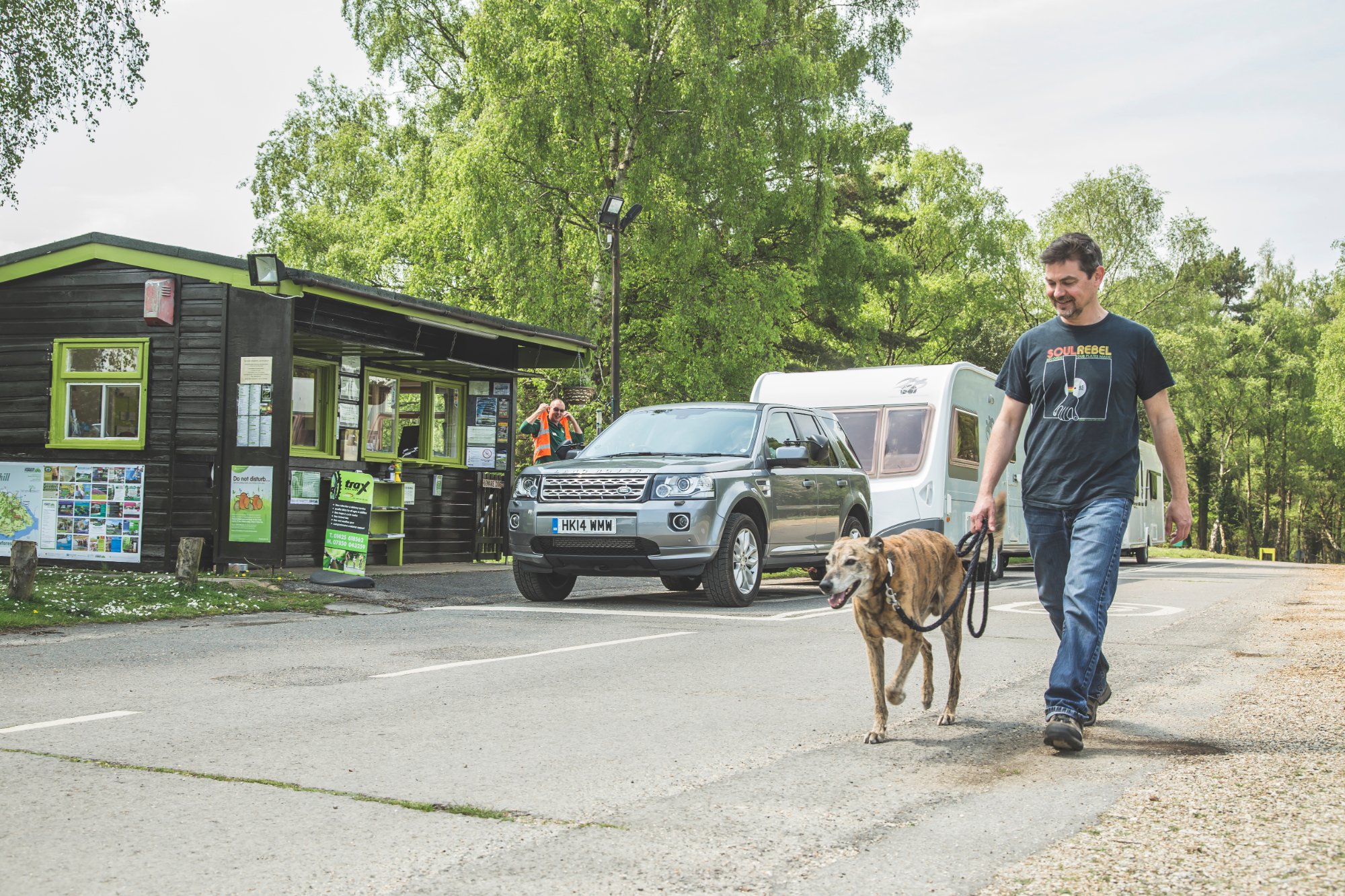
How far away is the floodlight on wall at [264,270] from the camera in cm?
1479

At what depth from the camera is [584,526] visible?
41.6 ft

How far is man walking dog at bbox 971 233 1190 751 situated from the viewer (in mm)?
5504

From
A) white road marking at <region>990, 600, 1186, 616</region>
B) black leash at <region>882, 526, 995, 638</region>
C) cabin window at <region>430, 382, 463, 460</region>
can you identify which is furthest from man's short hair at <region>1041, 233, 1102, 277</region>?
cabin window at <region>430, 382, 463, 460</region>

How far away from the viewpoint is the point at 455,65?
133 feet

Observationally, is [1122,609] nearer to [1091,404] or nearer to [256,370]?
[1091,404]

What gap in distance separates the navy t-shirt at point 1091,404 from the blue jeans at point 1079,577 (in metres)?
0.08

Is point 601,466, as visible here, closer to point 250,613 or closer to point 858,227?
point 250,613

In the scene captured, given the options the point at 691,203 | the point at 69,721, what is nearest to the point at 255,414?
the point at 69,721

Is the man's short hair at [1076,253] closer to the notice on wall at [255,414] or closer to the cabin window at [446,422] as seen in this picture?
the notice on wall at [255,414]

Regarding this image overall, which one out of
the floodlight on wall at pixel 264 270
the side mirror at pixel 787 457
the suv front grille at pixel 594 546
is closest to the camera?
the suv front grille at pixel 594 546

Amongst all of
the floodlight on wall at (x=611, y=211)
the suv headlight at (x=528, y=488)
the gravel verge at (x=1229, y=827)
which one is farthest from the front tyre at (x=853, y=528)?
the floodlight on wall at (x=611, y=211)

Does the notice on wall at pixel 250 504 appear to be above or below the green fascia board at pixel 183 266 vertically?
below

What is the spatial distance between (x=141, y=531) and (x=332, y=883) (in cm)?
1349

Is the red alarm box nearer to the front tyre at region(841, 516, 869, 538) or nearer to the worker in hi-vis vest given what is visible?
the worker in hi-vis vest
